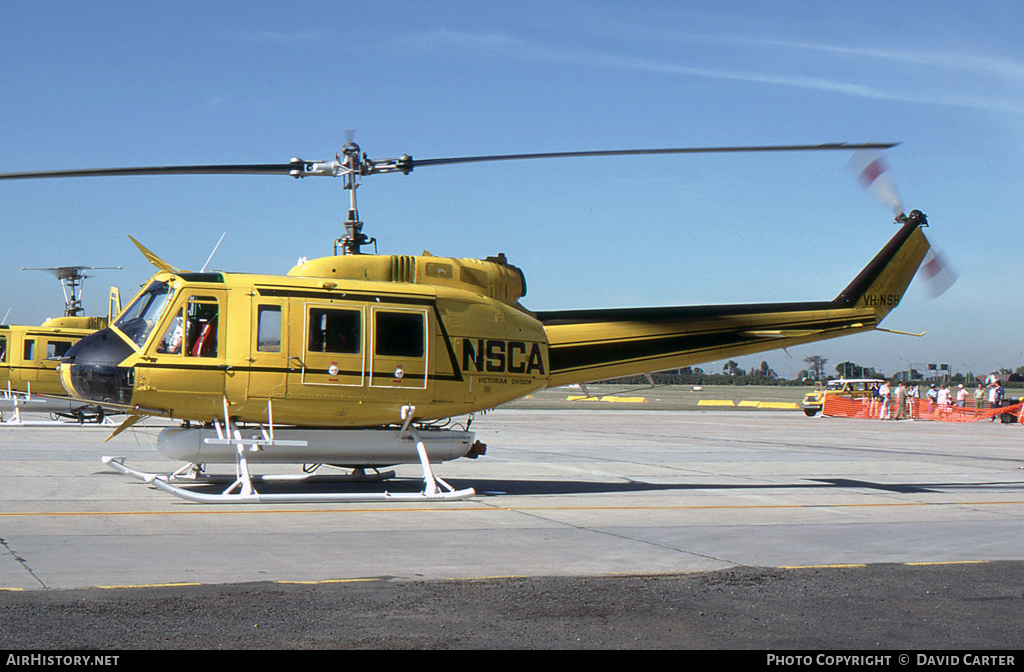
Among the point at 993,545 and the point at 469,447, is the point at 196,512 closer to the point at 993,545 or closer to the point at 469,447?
the point at 469,447

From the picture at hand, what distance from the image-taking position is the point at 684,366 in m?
13.7

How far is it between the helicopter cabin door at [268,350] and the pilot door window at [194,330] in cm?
46

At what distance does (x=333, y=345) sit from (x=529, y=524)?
3449 mm

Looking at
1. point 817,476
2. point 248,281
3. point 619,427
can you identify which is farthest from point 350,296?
point 619,427

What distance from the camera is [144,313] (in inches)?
437

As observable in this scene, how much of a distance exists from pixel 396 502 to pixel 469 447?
1.49 m

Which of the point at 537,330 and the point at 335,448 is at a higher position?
the point at 537,330

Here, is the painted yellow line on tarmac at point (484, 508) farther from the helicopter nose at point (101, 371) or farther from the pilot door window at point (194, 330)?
the pilot door window at point (194, 330)

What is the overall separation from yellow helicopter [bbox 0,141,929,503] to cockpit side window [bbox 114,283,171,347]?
0.02m

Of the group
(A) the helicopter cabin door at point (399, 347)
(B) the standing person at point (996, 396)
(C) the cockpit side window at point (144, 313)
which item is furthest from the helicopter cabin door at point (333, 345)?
(B) the standing person at point (996, 396)

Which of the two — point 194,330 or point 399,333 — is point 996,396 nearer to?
point 399,333

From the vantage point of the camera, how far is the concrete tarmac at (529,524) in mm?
7117

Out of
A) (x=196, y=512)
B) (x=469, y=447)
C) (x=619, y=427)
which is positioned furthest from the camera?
A: (x=619, y=427)

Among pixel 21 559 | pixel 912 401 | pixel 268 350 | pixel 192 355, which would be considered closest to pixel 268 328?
pixel 268 350
